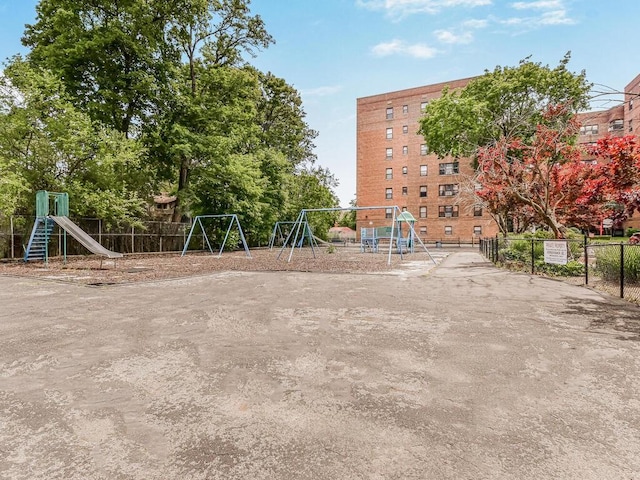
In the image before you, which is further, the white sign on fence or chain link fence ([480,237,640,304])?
the white sign on fence

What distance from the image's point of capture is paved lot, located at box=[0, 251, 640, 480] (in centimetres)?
232

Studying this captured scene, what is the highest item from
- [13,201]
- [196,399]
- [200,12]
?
[200,12]

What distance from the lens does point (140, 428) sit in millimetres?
2729

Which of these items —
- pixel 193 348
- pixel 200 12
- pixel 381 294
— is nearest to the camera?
pixel 193 348

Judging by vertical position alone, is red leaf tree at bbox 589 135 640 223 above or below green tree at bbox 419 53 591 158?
below

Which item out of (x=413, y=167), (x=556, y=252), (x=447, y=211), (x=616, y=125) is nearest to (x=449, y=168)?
(x=413, y=167)

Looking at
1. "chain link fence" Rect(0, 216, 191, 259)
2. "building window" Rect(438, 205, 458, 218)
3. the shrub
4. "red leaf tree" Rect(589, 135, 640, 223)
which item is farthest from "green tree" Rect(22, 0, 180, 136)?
"building window" Rect(438, 205, 458, 218)

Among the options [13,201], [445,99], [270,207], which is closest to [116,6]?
[13,201]

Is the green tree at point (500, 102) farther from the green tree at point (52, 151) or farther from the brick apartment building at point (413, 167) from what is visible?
the green tree at point (52, 151)

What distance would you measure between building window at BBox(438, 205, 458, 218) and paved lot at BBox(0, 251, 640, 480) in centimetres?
4184

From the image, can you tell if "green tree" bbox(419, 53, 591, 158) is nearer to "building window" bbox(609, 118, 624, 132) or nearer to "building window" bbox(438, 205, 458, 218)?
"building window" bbox(438, 205, 458, 218)

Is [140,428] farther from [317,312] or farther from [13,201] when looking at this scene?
[13,201]

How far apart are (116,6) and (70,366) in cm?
2575

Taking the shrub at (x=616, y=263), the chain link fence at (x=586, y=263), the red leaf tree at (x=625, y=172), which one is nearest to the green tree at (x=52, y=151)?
the chain link fence at (x=586, y=263)
